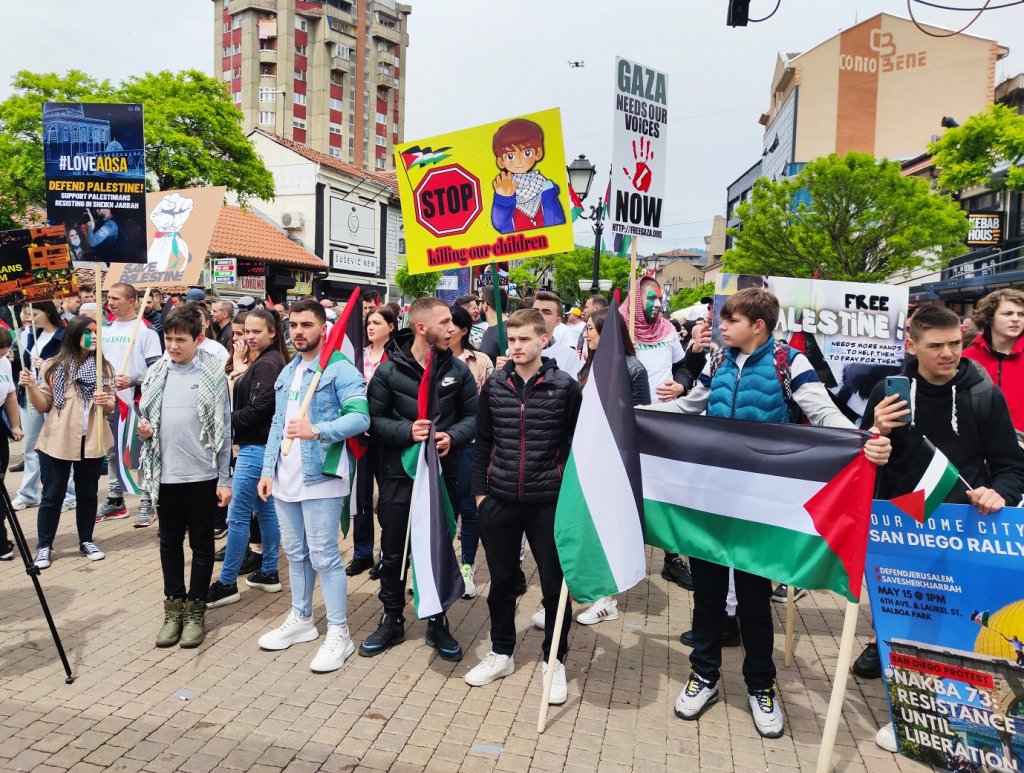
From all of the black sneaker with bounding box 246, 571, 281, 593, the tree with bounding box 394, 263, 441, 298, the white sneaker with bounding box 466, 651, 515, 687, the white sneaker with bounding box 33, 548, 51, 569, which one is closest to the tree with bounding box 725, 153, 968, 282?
the tree with bounding box 394, 263, 441, 298

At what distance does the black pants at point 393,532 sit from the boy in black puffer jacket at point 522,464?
60 cm

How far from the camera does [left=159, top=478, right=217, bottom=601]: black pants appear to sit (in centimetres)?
466

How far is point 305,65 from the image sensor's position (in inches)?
2820

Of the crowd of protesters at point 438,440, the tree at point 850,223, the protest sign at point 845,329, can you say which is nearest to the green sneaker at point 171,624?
the crowd of protesters at point 438,440

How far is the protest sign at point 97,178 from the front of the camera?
5.59 m

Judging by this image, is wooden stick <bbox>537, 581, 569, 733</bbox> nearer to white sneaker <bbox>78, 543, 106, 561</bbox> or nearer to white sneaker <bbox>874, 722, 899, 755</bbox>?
white sneaker <bbox>874, 722, 899, 755</bbox>

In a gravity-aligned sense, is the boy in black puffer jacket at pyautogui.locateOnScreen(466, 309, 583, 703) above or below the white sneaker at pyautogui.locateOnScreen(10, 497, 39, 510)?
above

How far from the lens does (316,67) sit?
71625 mm

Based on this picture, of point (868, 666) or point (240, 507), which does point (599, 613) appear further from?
point (240, 507)

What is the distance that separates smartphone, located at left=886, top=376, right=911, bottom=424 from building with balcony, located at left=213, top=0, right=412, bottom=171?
70.8 m

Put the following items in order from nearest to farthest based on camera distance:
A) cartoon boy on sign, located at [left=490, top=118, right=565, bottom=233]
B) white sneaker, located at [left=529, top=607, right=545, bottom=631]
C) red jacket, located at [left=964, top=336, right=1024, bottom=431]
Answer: red jacket, located at [left=964, top=336, right=1024, bottom=431] < white sneaker, located at [left=529, top=607, right=545, bottom=631] < cartoon boy on sign, located at [left=490, top=118, right=565, bottom=233]

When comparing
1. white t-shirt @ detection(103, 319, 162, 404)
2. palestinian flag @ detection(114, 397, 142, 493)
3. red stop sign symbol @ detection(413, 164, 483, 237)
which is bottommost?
palestinian flag @ detection(114, 397, 142, 493)

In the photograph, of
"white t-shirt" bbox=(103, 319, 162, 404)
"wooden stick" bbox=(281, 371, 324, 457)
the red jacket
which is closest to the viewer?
"wooden stick" bbox=(281, 371, 324, 457)

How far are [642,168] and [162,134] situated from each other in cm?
2417
